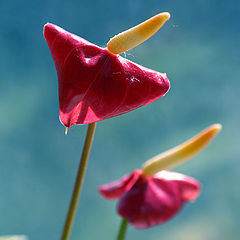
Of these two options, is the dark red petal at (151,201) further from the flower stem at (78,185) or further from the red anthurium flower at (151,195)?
the flower stem at (78,185)

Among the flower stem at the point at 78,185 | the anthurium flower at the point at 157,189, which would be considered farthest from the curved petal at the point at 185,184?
the flower stem at the point at 78,185

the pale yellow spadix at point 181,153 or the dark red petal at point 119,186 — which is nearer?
the pale yellow spadix at point 181,153

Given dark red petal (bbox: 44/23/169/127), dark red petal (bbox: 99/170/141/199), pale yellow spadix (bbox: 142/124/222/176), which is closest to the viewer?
dark red petal (bbox: 44/23/169/127)

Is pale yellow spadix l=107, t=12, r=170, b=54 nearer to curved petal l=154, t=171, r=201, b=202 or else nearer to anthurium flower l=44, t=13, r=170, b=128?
anthurium flower l=44, t=13, r=170, b=128

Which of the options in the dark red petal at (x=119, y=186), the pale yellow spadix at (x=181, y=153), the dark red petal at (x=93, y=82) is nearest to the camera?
the dark red petal at (x=93, y=82)

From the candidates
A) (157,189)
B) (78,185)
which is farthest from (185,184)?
(78,185)

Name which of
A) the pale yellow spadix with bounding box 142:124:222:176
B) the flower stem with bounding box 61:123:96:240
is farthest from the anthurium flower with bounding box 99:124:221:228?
the flower stem with bounding box 61:123:96:240

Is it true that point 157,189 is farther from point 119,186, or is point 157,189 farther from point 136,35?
point 136,35
